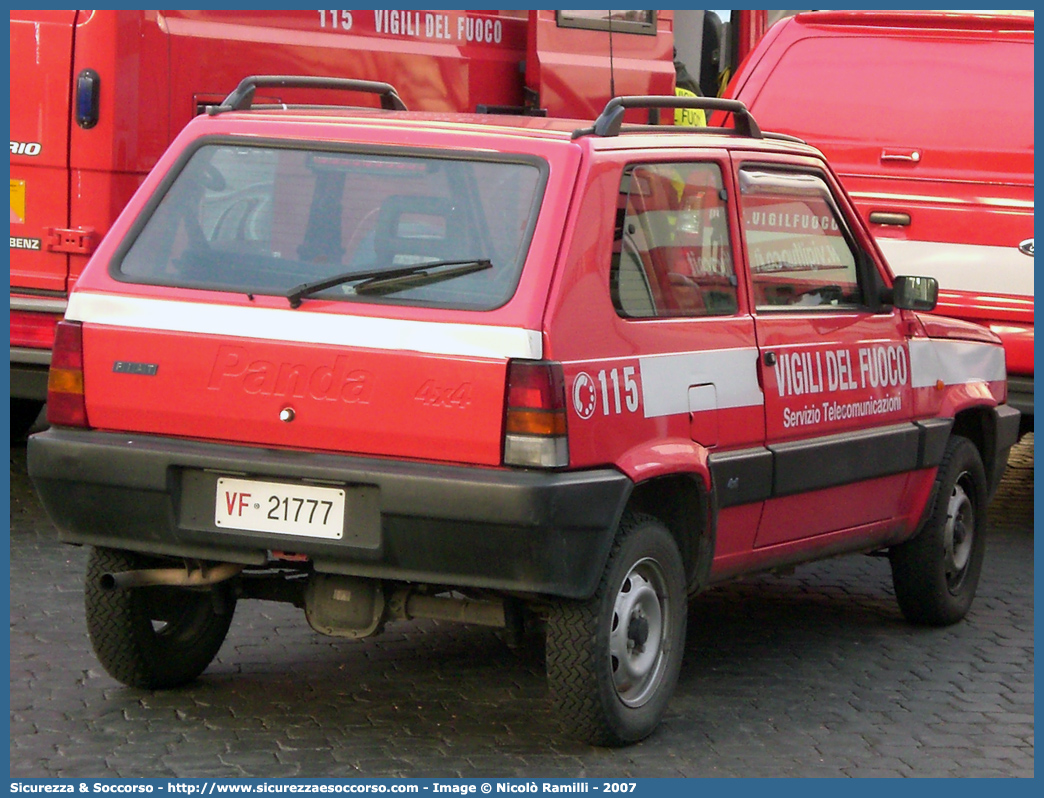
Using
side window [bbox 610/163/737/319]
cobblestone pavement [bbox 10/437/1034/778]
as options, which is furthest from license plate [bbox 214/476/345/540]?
side window [bbox 610/163/737/319]

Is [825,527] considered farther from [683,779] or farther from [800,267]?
[683,779]

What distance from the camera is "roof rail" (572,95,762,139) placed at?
205 inches

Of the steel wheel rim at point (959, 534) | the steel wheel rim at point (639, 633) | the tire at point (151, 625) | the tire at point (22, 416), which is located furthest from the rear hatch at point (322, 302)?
the tire at point (22, 416)

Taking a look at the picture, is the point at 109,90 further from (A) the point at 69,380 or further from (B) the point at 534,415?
(B) the point at 534,415

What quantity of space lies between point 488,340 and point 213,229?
1.01 metres

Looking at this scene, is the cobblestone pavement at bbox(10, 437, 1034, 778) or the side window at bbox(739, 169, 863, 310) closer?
the cobblestone pavement at bbox(10, 437, 1034, 778)

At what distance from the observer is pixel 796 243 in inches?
247

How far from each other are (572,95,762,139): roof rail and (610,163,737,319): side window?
15 centimetres

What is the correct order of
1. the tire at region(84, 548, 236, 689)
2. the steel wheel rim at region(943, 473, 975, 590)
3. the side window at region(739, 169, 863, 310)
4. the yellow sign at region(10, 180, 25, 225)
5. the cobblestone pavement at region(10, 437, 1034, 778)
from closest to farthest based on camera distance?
the cobblestone pavement at region(10, 437, 1034, 778) → the tire at region(84, 548, 236, 689) → the side window at region(739, 169, 863, 310) → the steel wheel rim at region(943, 473, 975, 590) → the yellow sign at region(10, 180, 25, 225)

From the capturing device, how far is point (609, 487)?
486cm

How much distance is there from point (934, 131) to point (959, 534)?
2.60m

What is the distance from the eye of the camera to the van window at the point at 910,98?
8.88 m

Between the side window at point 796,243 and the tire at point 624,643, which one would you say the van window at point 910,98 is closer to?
the side window at point 796,243

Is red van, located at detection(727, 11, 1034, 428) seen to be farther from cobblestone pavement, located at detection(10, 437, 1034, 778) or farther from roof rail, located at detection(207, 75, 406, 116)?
roof rail, located at detection(207, 75, 406, 116)
